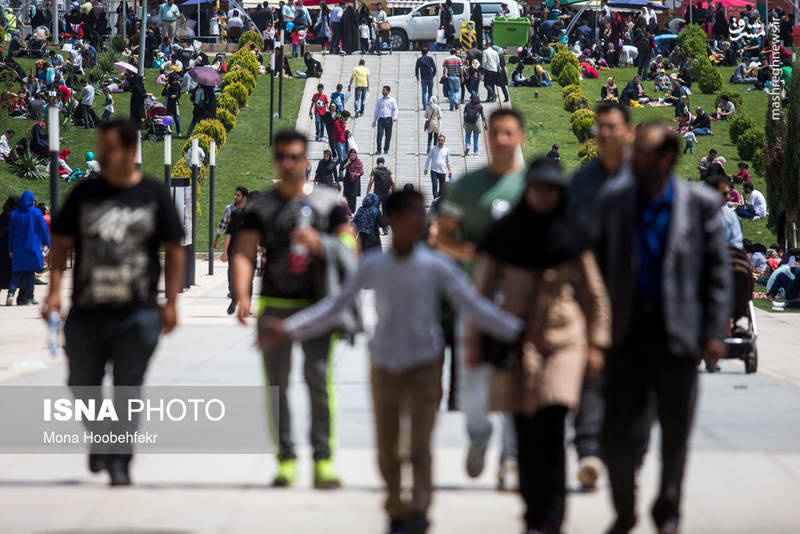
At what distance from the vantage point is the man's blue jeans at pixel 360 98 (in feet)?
121

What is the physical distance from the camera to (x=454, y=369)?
7.99 metres

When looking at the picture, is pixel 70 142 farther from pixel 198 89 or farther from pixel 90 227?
pixel 90 227

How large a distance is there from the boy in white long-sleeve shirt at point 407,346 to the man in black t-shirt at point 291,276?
87 centimetres

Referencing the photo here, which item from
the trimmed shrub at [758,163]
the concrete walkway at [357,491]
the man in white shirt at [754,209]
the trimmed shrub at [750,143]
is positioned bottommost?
the concrete walkway at [357,491]

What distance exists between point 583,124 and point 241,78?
10.5 meters

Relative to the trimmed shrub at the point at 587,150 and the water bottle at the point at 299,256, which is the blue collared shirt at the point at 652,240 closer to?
the water bottle at the point at 299,256

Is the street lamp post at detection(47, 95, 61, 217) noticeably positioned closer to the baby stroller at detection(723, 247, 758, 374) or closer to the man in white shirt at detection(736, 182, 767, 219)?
the baby stroller at detection(723, 247, 758, 374)

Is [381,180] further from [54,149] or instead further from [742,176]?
[54,149]

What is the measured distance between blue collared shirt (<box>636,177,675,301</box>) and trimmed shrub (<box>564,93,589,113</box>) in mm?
32371

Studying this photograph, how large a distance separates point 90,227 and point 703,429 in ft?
13.4

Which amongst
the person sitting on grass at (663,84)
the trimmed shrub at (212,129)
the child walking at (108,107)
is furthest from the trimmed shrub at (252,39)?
the person sitting on grass at (663,84)

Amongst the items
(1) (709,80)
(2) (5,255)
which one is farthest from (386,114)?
(2) (5,255)

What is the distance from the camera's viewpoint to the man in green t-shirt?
6.03 meters

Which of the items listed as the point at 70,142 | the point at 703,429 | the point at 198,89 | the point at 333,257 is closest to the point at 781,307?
the point at 703,429
